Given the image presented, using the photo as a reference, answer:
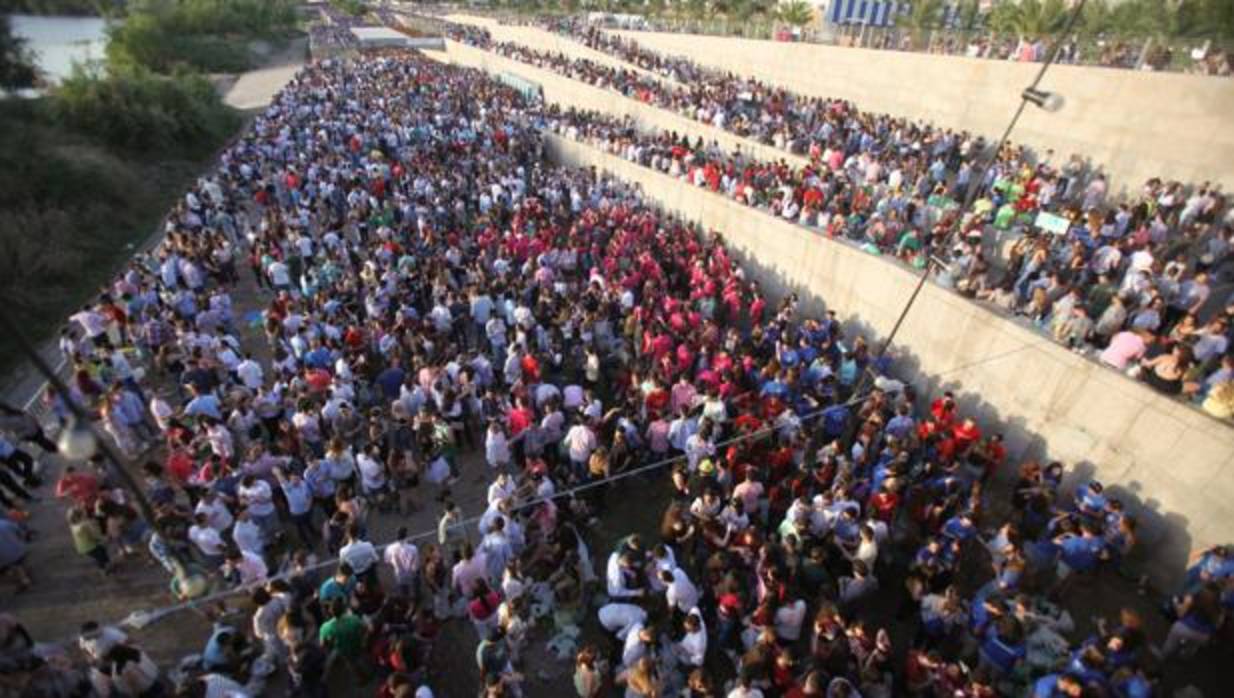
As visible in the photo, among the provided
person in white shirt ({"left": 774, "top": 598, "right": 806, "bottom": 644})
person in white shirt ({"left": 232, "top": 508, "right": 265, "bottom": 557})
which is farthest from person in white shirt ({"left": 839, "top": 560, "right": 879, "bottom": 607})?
person in white shirt ({"left": 232, "top": 508, "right": 265, "bottom": 557})

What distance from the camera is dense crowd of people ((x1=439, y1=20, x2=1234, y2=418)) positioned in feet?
29.2

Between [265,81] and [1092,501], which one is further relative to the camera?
[265,81]

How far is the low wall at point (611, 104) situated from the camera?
20719mm

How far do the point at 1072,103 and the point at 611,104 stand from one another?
1889cm

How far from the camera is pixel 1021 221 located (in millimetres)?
13336

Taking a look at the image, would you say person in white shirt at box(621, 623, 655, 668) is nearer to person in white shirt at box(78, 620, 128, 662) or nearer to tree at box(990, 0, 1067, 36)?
person in white shirt at box(78, 620, 128, 662)

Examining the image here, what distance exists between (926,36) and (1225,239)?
14867 mm

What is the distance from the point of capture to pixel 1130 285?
32.1 feet

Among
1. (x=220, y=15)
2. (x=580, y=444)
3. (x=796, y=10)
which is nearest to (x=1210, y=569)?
(x=580, y=444)

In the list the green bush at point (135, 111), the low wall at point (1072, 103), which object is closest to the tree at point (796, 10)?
the low wall at point (1072, 103)

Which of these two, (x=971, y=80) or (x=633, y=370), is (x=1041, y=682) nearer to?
(x=633, y=370)

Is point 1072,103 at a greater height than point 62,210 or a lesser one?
greater

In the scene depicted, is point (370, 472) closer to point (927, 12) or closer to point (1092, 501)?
point (1092, 501)

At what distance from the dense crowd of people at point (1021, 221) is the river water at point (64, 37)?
48.7m
